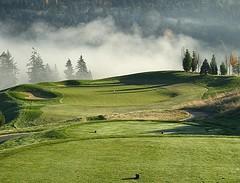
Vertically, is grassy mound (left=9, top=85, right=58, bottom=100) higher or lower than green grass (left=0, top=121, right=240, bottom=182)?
higher

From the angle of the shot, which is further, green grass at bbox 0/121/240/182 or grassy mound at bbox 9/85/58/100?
grassy mound at bbox 9/85/58/100

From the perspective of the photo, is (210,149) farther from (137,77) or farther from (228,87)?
(137,77)

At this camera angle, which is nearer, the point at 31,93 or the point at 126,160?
the point at 126,160

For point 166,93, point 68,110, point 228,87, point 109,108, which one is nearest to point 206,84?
point 228,87

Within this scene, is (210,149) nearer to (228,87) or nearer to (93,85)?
(228,87)

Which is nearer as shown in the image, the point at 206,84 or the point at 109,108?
the point at 109,108

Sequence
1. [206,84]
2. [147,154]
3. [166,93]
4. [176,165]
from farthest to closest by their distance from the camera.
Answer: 1. [206,84]
2. [166,93]
3. [147,154]
4. [176,165]

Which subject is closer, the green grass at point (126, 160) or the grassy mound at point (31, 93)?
the green grass at point (126, 160)

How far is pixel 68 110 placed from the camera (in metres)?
62.6

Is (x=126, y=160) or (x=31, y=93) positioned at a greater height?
(x=31, y=93)

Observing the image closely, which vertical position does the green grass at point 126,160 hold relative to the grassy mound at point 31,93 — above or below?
below

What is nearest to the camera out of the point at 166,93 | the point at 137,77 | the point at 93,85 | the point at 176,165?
the point at 176,165

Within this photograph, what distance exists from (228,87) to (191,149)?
69.9m

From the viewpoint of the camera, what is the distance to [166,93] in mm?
85562
